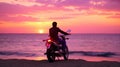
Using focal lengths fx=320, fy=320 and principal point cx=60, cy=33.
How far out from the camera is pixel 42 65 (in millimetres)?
15781

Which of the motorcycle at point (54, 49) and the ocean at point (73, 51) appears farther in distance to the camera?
the ocean at point (73, 51)

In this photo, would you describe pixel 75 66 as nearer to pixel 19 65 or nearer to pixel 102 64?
pixel 102 64

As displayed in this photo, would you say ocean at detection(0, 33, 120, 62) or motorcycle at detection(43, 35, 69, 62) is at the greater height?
motorcycle at detection(43, 35, 69, 62)

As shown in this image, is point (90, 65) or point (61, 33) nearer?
point (90, 65)

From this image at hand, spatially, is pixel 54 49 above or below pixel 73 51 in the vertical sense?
above

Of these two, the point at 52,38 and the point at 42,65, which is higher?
the point at 52,38

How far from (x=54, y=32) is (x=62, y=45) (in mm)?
985

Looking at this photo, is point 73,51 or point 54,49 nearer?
point 54,49

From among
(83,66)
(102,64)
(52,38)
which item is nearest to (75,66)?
(83,66)

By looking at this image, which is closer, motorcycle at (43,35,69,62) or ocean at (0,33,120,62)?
motorcycle at (43,35,69,62)

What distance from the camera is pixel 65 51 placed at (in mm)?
17953

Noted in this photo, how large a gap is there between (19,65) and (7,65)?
0.61m

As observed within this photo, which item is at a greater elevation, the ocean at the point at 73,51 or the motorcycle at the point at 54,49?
the motorcycle at the point at 54,49

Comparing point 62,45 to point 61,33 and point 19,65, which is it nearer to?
point 61,33
